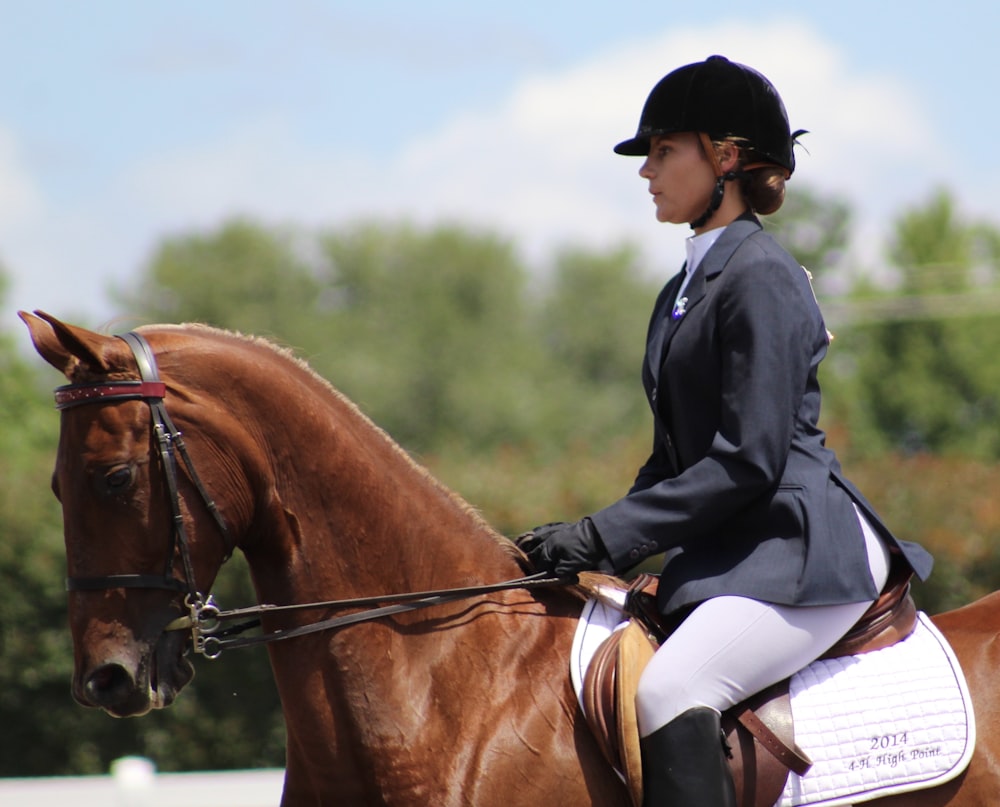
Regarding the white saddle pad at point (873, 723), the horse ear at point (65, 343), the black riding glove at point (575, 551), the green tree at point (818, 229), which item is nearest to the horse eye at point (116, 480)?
the horse ear at point (65, 343)

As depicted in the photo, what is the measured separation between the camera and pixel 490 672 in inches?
139

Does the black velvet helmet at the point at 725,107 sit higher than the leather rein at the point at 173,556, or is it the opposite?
the black velvet helmet at the point at 725,107

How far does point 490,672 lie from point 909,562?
4.02 feet

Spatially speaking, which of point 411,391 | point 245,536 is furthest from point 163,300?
point 245,536

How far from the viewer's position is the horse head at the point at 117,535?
10.8 feet

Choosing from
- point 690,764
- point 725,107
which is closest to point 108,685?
point 690,764

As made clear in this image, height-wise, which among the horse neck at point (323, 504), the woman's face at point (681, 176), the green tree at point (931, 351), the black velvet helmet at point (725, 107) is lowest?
the green tree at point (931, 351)

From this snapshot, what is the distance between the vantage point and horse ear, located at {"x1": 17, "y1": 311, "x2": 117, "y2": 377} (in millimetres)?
3305

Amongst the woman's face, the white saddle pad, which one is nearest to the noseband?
the white saddle pad

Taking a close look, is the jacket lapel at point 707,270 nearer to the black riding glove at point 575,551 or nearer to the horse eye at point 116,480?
the black riding glove at point 575,551

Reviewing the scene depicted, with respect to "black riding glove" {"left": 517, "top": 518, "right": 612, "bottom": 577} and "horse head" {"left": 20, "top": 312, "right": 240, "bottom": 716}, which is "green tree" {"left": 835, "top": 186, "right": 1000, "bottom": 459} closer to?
"black riding glove" {"left": 517, "top": 518, "right": 612, "bottom": 577}

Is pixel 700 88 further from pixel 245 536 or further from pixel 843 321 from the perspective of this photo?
pixel 843 321

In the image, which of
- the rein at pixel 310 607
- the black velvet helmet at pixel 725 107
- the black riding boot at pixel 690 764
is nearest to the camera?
the black riding boot at pixel 690 764

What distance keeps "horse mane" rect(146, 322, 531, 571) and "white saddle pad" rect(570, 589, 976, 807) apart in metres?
0.43
